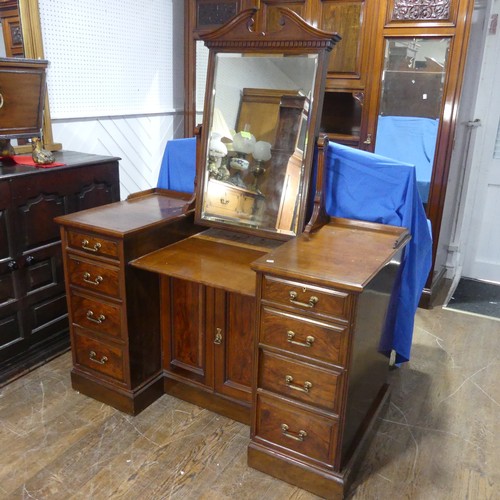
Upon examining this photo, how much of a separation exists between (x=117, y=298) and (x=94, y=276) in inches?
5.3

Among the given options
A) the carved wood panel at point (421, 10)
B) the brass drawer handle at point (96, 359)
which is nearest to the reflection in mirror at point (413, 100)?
the carved wood panel at point (421, 10)

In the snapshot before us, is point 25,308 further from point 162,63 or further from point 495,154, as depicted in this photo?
point 495,154

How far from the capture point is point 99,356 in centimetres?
207

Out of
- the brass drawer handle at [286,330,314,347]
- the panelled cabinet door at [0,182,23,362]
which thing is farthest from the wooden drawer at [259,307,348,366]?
the panelled cabinet door at [0,182,23,362]

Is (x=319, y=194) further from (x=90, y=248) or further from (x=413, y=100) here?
(x=413, y=100)

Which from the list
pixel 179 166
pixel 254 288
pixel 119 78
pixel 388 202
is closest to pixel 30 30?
pixel 119 78

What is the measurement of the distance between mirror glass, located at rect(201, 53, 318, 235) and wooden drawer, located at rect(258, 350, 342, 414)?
54cm

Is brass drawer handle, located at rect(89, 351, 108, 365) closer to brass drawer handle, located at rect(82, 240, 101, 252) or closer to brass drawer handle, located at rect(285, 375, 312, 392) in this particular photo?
brass drawer handle, located at rect(82, 240, 101, 252)

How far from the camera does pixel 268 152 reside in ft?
6.46

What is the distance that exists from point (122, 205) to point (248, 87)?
0.75 meters

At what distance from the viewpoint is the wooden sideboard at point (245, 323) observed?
1540mm

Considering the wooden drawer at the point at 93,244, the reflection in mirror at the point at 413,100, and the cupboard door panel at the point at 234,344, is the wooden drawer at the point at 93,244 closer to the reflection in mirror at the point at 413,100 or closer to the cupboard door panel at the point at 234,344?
the cupboard door panel at the point at 234,344

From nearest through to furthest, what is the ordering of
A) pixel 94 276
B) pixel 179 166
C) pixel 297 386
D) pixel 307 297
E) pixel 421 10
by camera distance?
pixel 307 297, pixel 297 386, pixel 94 276, pixel 179 166, pixel 421 10

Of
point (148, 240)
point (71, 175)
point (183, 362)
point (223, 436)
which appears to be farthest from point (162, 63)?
point (223, 436)
